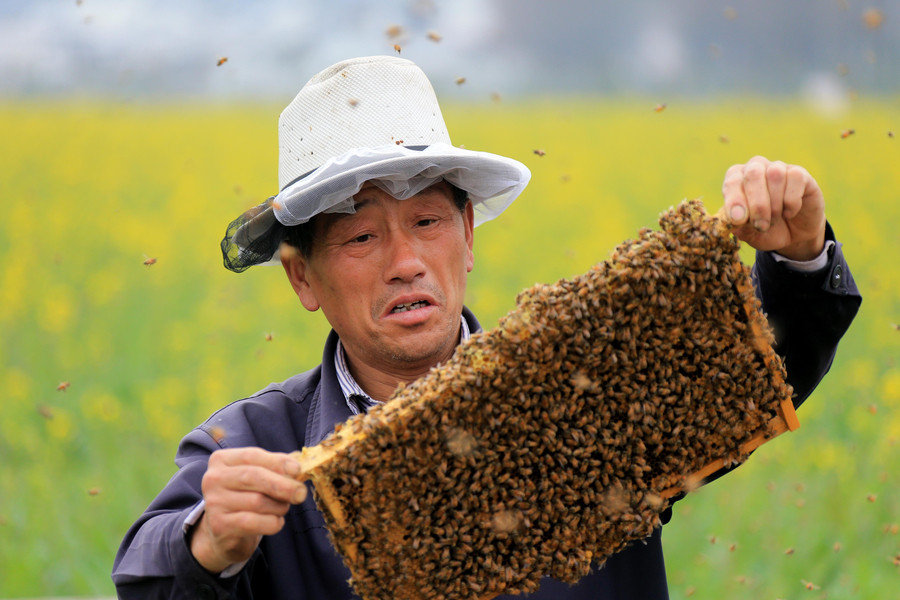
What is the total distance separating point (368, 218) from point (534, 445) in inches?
50.3

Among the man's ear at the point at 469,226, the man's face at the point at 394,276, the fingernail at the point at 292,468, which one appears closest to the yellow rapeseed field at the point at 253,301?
the man's ear at the point at 469,226

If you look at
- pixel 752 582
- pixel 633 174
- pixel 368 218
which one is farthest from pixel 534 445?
pixel 633 174

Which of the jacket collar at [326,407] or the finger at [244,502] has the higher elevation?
the jacket collar at [326,407]

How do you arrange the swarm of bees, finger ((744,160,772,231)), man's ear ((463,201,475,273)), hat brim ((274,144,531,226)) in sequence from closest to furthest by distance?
the swarm of bees
finger ((744,160,772,231))
hat brim ((274,144,531,226))
man's ear ((463,201,475,273))

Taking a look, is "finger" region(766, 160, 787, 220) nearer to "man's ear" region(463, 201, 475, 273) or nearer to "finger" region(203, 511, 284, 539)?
"man's ear" region(463, 201, 475, 273)

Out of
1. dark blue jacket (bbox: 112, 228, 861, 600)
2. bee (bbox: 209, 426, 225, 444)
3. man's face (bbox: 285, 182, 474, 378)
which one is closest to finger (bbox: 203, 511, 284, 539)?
dark blue jacket (bbox: 112, 228, 861, 600)

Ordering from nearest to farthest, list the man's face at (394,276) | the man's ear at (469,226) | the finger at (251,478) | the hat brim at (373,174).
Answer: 1. the finger at (251,478)
2. the hat brim at (373,174)
3. the man's face at (394,276)
4. the man's ear at (469,226)

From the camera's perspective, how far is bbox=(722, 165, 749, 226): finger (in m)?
2.71

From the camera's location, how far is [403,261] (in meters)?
3.44

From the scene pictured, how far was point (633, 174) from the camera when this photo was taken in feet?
50.0

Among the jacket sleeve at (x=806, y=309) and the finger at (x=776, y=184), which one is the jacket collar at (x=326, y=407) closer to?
the jacket sleeve at (x=806, y=309)

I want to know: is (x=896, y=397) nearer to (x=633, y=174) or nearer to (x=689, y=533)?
(x=689, y=533)

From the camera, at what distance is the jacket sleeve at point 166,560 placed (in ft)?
9.11

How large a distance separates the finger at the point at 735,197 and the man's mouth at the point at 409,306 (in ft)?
4.23
